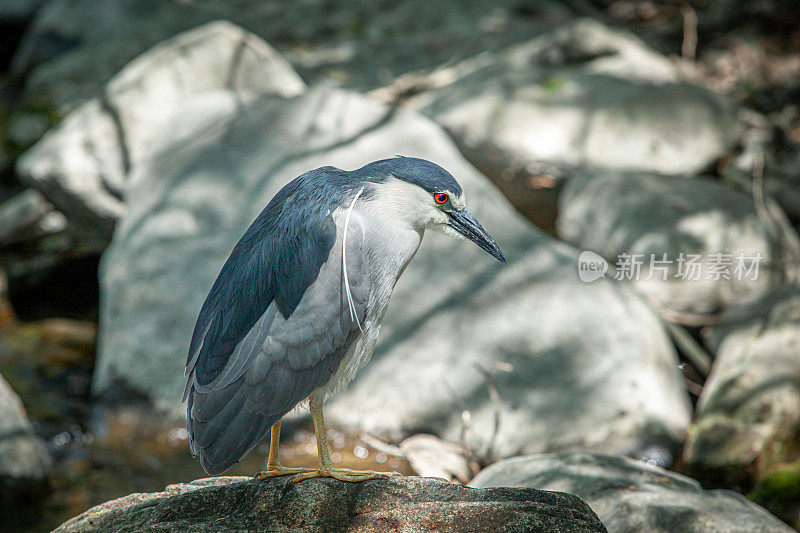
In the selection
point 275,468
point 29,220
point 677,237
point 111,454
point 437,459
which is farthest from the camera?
point 29,220

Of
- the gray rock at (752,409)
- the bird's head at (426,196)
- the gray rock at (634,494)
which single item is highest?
the bird's head at (426,196)

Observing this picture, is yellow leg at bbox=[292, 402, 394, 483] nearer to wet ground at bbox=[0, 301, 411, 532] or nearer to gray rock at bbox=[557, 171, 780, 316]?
wet ground at bbox=[0, 301, 411, 532]

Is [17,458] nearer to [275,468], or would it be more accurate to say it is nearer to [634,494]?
[275,468]

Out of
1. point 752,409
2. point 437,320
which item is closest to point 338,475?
point 437,320

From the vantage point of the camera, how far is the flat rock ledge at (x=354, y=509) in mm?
2428

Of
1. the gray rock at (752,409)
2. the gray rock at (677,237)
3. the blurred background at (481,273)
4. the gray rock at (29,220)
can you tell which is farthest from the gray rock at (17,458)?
the gray rock at (677,237)

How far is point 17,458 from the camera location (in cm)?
434

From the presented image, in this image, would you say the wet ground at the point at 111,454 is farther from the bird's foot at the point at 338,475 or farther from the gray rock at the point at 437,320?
the bird's foot at the point at 338,475

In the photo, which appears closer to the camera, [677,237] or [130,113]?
[677,237]

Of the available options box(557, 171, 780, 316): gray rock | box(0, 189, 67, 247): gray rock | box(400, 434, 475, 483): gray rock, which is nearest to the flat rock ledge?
box(400, 434, 475, 483): gray rock

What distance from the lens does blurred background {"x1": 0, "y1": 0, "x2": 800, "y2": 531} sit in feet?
14.5

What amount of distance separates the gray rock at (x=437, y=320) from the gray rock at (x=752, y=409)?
0.24 m

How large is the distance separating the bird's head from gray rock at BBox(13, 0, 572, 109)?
19.6ft

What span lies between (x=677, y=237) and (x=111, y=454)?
4081 mm
